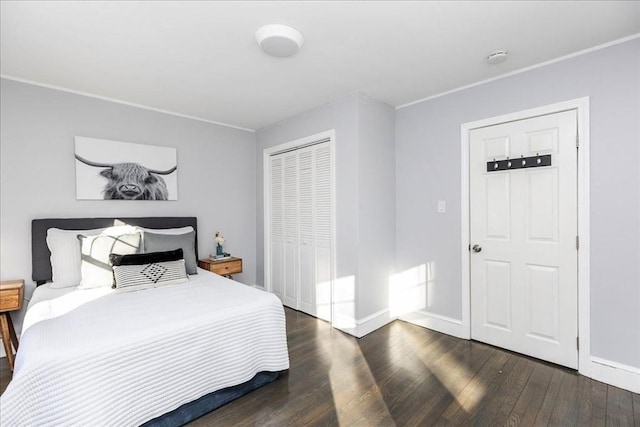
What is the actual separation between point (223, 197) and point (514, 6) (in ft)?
11.5

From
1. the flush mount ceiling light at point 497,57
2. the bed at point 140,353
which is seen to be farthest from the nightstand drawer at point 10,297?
the flush mount ceiling light at point 497,57

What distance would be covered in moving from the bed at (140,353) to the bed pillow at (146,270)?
2.5 inches

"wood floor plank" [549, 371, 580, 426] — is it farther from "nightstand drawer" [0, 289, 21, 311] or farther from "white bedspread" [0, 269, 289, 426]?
"nightstand drawer" [0, 289, 21, 311]

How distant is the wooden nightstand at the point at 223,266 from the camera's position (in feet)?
12.0

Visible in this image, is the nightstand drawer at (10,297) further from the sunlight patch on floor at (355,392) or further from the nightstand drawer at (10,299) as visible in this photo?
the sunlight patch on floor at (355,392)

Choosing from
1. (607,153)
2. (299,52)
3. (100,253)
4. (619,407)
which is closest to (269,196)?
(100,253)

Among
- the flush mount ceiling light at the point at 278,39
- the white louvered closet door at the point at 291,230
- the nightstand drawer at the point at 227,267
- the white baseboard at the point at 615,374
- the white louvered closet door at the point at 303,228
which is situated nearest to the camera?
the flush mount ceiling light at the point at 278,39

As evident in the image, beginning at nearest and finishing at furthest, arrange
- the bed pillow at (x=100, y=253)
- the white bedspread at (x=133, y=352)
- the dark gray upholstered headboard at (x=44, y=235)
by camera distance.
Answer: the white bedspread at (x=133, y=352), the bed pillow at (x=100, y=253), the dark gray upholstered headboard at (x=44, y=235)

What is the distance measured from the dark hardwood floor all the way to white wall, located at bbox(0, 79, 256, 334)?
138 centimetres

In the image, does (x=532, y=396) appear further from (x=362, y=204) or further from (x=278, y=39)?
(x=278, y=39)

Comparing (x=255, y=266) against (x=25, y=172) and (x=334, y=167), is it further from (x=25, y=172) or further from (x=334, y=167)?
(x=25, y=172)

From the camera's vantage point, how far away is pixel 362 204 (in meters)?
3.11

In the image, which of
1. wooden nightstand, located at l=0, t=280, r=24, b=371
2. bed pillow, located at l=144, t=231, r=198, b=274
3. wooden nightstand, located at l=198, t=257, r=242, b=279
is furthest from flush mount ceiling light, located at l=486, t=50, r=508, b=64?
wooden nightstand, located at l=0, t=280, r=24, b=371

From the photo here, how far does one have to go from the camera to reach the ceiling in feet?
5.95
